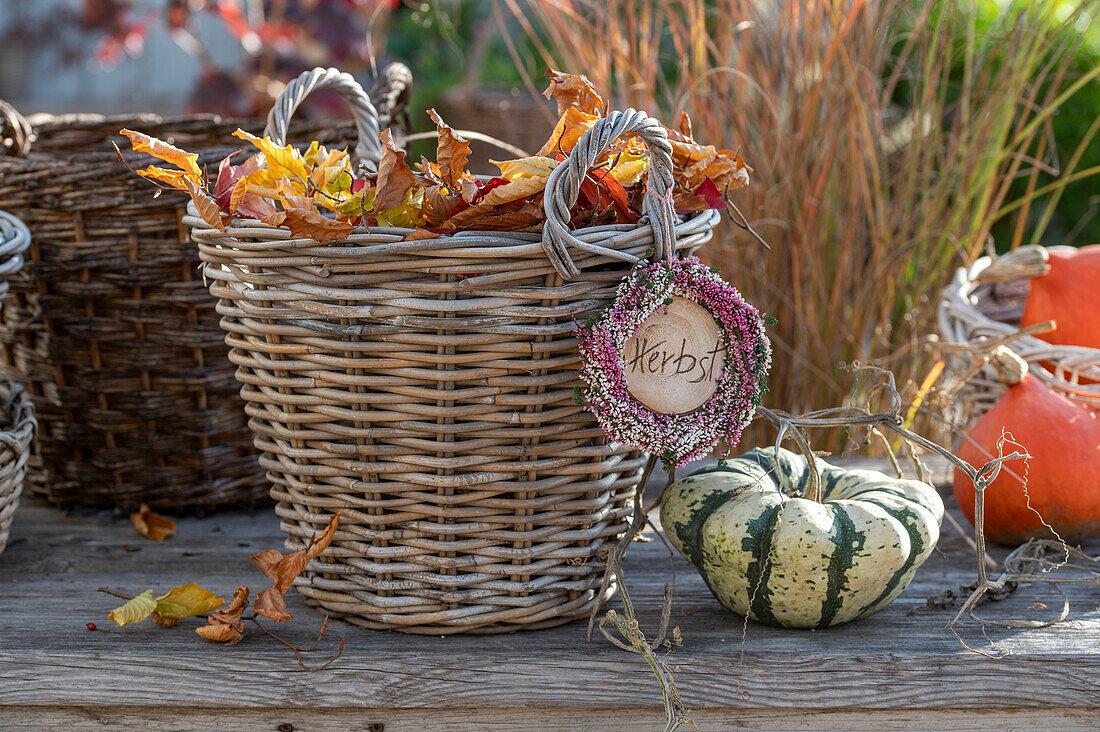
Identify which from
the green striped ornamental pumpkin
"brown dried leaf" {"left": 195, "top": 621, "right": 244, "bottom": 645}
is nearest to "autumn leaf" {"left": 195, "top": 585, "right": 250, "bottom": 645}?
"brown dried leaf" {"left": 195, "top": 621, "right": 244, "bottom": 645}

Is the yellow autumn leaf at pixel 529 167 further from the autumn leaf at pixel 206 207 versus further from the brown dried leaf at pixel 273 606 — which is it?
the brown dried leaf at pixel 273 606

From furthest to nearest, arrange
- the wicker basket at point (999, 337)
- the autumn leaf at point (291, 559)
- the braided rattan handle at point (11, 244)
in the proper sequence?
the wicker basket at point (999, 337), the braided rattan handle at point (11, 244), the autumn leaf at point (291, 559)

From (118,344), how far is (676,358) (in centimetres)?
75

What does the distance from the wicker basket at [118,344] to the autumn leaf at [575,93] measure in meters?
0.45

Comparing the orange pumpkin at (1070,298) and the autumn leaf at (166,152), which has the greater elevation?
the autumn leaf at (166,152)

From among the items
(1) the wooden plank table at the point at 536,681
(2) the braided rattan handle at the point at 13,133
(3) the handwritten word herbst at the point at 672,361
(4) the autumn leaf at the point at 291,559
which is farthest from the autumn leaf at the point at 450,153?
(2) the braided rattan handle at the point at 13,133

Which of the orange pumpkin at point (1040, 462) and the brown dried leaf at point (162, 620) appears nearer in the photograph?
the brown dried leaf at point (162, 620)

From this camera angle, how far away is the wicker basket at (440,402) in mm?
755

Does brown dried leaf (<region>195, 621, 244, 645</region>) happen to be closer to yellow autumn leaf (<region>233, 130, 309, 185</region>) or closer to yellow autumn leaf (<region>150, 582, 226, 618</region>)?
yellow autumn leaf (<region>150, 582, 226, 618</region>)

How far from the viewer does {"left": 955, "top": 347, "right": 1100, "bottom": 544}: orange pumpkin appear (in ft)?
3.51

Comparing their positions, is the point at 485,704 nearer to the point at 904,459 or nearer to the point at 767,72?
the point at 904,459

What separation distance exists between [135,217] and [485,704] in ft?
2.38

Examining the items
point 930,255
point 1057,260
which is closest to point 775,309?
point 930,255

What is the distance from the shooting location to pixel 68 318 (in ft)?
3.82
